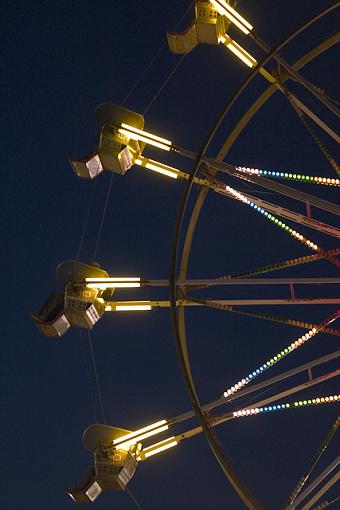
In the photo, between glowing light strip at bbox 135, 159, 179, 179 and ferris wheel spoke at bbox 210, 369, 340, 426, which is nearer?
ferris wheel spoke at bbox 210, 369, 340, 426

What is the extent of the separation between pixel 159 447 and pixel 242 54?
5901mm

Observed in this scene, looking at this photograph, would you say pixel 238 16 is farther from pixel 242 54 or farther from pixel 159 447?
pixel 159 447

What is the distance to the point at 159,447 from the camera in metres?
11.0

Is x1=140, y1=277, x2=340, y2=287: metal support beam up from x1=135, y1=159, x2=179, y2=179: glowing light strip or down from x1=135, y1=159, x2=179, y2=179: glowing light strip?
down

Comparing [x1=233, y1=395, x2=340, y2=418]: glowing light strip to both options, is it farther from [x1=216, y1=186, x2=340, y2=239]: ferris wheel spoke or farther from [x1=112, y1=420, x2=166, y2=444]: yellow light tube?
[x1=216, y1=186, x2=340, y2=239]: ferris wheel spoke

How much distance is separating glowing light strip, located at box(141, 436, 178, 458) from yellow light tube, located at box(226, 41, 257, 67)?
5467 millimetres

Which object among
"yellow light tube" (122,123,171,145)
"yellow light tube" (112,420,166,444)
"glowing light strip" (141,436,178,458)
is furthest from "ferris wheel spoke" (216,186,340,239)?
"glowing light strip" (141,436,178,458)

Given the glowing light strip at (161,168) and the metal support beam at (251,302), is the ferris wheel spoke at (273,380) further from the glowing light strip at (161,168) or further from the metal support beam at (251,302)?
the glowing light strip at (161,168)

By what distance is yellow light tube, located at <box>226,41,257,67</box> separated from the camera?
33.7ft

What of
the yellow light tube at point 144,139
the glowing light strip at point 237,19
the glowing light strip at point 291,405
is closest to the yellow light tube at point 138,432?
the glowing light strip at point 291,405

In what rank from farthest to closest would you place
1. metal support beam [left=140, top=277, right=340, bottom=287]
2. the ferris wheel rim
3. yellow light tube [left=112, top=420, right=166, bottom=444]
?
yellow light tube [left=112, top=420, right=166, bottom=444] < metal support beam [left=140, top=277, right=340, bottom=287] < the ferris wheel rim

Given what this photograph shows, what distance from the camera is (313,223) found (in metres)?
9.66

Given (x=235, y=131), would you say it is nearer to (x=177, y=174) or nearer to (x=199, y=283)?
(x=177, y=174)

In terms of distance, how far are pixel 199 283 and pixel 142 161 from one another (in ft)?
8.93
